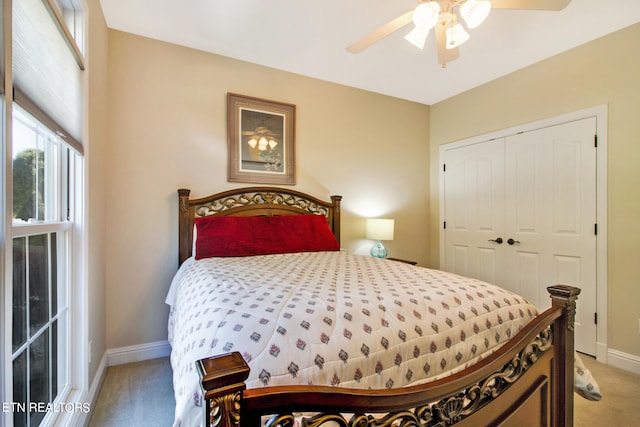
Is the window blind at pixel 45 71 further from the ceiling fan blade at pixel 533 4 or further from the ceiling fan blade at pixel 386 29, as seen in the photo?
the ceiling fan blade at pixel 533 4

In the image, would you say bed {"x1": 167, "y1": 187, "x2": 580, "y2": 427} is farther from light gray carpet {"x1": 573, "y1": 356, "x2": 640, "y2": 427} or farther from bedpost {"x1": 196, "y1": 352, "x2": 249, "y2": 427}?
light gray carpet {"x1": 573, "y1": 356, "x2": 640, "y2": 427}

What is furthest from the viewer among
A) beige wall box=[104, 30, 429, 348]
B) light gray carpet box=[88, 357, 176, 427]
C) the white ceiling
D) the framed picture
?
the framed picture

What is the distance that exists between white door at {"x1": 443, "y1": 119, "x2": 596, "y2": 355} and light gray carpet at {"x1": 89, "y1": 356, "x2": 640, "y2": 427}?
54cm

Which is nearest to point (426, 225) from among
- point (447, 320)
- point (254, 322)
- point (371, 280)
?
point (371, 280)

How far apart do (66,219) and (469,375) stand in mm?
1998

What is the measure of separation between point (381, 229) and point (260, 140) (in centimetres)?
158

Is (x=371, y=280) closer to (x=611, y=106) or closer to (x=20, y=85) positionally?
(x=20, y=85)

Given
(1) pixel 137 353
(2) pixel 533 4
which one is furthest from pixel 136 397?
(2) pixel 533 4

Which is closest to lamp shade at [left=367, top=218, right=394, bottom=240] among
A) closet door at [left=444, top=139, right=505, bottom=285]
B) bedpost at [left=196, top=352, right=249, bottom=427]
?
closet door at [left=444, top=139, right=505, bottom=285]

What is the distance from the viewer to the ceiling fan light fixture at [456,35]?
5.82ft

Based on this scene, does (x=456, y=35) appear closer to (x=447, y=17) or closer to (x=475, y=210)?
(x=447, y=17)

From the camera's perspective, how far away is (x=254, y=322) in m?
0.95

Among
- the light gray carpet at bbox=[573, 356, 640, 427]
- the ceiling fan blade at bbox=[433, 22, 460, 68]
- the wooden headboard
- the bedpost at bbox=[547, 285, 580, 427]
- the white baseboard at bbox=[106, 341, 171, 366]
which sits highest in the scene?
the ceiling fan blade at bbox=[433, 22, 460, 68]

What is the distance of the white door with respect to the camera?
2.62 metres
